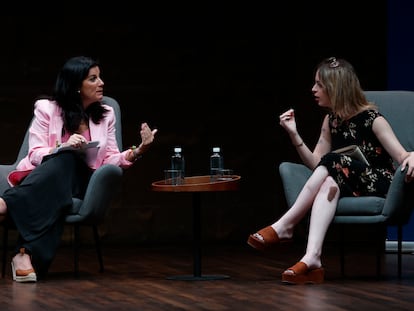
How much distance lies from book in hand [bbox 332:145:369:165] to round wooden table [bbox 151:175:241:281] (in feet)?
1.73

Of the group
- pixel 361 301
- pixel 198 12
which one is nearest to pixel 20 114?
pixel 198 12

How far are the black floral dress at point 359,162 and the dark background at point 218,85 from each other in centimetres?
206

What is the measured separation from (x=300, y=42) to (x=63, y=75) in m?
2.35

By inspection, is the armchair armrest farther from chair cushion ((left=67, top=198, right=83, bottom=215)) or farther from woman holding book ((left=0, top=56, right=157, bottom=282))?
chair cushion ((left=67, top=198, right=83, bottom=215))

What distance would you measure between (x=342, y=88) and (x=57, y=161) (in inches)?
57.7

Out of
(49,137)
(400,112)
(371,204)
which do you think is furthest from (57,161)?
(400,112)

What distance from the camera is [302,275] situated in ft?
16.5

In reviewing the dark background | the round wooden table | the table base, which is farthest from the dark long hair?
the dark background

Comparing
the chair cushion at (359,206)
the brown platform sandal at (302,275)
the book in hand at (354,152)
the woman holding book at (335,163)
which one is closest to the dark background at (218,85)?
the woman holding book at (335,163)

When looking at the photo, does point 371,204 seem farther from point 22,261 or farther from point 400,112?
point 22,261

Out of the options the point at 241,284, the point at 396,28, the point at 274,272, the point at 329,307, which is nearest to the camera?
the point at 329,307

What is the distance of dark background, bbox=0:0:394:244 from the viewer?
754cm

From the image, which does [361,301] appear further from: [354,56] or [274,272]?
[354,56]

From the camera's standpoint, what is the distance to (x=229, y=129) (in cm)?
766
